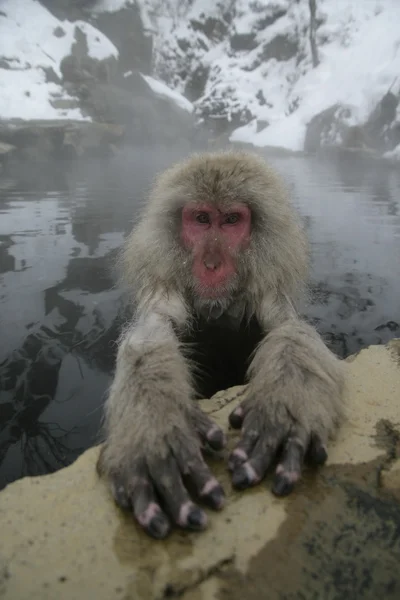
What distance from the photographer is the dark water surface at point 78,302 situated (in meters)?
2.05

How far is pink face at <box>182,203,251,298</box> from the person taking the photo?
2.19 meters

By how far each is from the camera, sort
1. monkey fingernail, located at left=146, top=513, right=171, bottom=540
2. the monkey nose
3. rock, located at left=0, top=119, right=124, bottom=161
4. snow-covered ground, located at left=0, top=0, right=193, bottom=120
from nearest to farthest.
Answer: monkey fingernail, located at left=146, top=513, right=171, bottom=540 → the monkey nose → rock, located at left=0, top=119, right=124, bottom=161 → snow-covered ground, located at left=0, top=0, right=193, bottom=120

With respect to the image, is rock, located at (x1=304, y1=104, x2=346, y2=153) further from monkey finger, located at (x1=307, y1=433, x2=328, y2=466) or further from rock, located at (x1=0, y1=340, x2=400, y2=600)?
rock, located at (x1=0, y1=340, x2=400, y2=600)

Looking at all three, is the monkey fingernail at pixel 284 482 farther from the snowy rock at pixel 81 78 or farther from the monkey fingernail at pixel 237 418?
the snowy rock at pixel 81 78

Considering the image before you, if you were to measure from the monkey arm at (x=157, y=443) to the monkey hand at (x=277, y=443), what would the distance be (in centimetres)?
9

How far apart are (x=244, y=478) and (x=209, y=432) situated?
18 cm

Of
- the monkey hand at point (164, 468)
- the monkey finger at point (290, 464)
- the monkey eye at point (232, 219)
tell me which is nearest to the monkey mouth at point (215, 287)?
the monkey eye at point (232, 219)

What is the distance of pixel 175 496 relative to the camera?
3.74 feet

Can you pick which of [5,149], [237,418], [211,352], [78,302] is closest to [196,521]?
[237,418]

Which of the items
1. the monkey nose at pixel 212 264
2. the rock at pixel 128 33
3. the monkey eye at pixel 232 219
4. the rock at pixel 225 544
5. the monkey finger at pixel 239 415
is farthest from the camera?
the rock at pixel 128 33

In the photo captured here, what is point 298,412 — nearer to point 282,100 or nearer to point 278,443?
point 278,443

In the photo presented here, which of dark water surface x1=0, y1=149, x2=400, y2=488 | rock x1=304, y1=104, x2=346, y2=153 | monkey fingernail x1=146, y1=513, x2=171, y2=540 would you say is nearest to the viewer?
monkey fingernail x1=146, y1=513, x2=171, y2=540

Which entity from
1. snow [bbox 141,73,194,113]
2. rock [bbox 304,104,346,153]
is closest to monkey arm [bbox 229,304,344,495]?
rock [bbox 304,104,346,153]

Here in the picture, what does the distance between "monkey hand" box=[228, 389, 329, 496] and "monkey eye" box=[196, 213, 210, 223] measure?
1133mm
